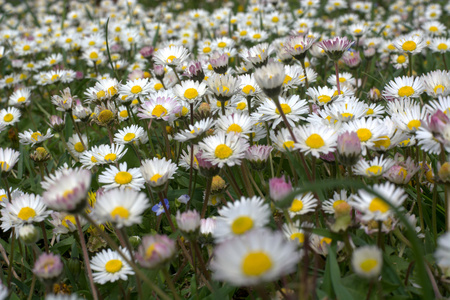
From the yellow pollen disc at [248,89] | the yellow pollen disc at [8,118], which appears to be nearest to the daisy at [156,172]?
the yellow pollen disc at [248,89]

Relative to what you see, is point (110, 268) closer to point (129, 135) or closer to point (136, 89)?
point (129, 135)

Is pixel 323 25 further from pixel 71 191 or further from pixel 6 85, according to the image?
pixel 71 191

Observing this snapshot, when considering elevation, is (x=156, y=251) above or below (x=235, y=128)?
below

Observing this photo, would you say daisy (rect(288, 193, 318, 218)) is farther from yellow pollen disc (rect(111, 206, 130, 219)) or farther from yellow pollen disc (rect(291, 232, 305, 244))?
yellow pollen disc (rect(111, 206, 130, 219))

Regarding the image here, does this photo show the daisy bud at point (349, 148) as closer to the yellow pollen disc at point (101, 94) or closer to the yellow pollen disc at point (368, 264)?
the yellow pollen disc at point (368, 264)

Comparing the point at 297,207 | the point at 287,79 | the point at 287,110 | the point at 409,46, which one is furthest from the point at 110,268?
the point at 409,46
